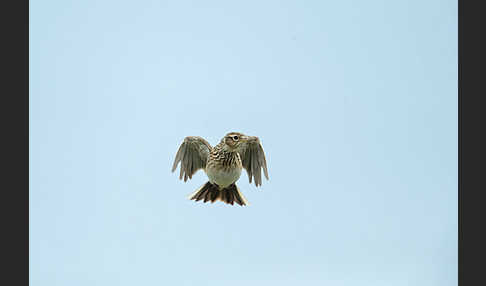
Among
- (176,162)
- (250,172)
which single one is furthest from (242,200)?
(176,162)

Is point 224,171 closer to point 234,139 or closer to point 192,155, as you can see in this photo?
point 234,139

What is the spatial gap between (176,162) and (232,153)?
1.05 metres

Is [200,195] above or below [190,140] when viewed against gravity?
below

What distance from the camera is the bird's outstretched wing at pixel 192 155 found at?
391 inches

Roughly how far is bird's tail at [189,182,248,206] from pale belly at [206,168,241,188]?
0.80ft

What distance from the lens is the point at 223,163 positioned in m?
9.53

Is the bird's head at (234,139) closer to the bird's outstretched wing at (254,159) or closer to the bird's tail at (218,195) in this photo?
the bird's outstretched wing at (254,159)

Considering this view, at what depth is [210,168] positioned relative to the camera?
31.7ft

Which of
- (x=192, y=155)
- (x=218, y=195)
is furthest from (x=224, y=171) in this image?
(x=192, y=155)

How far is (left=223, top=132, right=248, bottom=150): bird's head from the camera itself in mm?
9484

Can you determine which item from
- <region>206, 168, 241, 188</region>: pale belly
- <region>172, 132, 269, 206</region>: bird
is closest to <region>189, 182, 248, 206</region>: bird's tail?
<region>172, 132, 269, 206</region>: bird

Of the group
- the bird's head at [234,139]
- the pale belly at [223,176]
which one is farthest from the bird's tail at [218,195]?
the bird's head at [234,139]

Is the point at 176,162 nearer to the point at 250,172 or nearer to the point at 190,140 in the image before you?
the point at 190,140

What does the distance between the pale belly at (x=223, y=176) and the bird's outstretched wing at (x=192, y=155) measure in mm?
363
